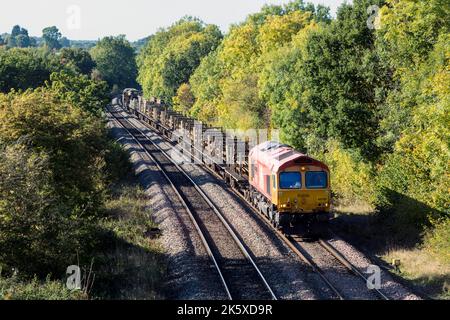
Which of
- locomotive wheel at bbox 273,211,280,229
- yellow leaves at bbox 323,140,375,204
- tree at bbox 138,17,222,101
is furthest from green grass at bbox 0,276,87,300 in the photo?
tree at bbox 138,17,222,101

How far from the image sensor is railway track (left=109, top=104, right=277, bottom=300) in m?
17.1

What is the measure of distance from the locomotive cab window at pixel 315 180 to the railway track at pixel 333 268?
2.26 m

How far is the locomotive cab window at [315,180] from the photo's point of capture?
74.3ft

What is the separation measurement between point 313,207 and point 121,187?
15779 millimetres

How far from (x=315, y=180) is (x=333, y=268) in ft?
15.6

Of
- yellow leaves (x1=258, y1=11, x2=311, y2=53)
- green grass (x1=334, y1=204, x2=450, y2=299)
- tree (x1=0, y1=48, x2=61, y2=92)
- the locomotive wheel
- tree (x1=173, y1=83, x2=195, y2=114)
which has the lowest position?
green grass (x1=334, y1=204, x2=450, y2=299)

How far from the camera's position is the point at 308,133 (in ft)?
134

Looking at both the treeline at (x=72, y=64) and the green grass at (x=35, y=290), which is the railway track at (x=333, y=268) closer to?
the green grass at (x=35, y=290)

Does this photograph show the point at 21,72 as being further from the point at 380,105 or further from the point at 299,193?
the point at 299,193

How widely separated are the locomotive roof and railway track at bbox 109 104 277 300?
11.2 ft

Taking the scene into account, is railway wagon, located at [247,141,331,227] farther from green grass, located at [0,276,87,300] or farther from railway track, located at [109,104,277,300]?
green grass, located at [0,276,87,300]

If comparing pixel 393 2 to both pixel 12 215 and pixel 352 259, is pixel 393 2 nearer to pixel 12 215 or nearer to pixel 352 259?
pixel 352 259

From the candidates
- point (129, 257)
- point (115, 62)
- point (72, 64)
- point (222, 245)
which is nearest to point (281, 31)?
point (222, 245)
